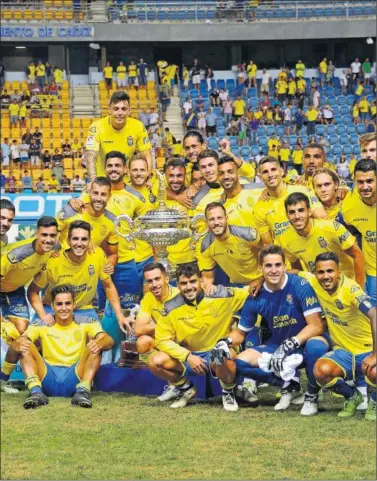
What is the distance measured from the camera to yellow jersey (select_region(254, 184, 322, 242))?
923 cm

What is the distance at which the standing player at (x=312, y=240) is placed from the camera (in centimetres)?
866

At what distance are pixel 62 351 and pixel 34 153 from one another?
56.9 ft

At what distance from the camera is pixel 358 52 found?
107ft

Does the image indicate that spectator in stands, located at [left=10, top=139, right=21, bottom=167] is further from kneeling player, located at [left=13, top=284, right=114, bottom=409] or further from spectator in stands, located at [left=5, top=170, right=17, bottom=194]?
kneeling player, located at [left=13, top=284, right=114, bottom=409]

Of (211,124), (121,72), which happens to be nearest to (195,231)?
(211,124)

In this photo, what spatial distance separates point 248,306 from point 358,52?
2527 cm

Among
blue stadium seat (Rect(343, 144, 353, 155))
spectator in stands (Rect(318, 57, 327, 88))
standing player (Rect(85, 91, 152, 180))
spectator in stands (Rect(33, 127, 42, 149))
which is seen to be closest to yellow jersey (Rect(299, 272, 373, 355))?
standing player (Rect(85, 91, 152, 180))

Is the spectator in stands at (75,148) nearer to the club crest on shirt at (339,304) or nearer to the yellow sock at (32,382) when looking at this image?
the yellow sock at (32,382)

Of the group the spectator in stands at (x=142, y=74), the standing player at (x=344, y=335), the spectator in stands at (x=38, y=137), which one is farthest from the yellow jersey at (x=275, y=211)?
the spectator in stands at (x=142, y=74)

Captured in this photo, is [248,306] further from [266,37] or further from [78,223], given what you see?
[266,37]

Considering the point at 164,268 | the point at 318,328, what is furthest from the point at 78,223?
the point at 318,328

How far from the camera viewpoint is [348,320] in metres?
8.01

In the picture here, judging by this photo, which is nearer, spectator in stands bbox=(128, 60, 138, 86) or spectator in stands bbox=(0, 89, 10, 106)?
spectator in stands bbox=(0, 89, 10, 106)

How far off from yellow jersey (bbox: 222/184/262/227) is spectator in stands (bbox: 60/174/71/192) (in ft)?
45.2
